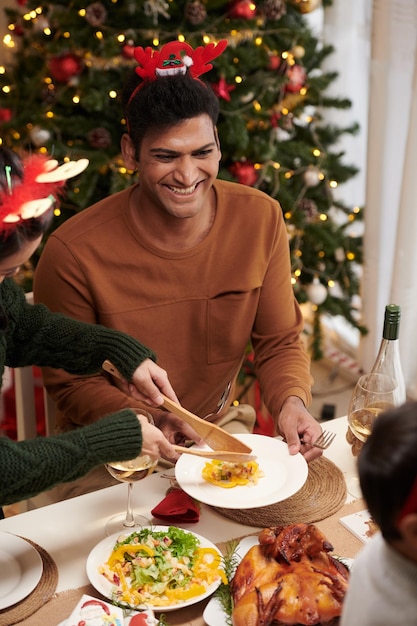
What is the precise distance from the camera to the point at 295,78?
2.98 metres

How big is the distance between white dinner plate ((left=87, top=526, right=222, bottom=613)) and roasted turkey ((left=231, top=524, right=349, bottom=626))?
0.07 meters

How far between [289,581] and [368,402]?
47 cm

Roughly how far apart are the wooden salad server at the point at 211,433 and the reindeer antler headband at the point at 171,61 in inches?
30.5

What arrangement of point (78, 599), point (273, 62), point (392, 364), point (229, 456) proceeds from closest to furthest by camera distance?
point (78, 599), point (229, 456), point (392, 364), point (273, 62)

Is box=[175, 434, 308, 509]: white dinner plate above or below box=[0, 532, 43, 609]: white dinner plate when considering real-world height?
above

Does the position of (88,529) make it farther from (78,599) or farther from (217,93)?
(217,93)

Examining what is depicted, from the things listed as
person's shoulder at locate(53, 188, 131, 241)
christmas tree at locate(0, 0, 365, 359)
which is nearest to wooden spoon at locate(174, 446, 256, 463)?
person's shoulder at locate(53, 188, 131, 241)

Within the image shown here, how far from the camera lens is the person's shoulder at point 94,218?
1.97 metres

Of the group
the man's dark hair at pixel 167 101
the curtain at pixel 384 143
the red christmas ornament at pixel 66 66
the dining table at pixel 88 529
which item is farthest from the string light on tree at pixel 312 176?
the dining table at pixel 88 529

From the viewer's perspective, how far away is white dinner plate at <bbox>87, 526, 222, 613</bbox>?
1.19 meters

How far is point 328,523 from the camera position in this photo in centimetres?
144

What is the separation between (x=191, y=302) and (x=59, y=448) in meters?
0.86

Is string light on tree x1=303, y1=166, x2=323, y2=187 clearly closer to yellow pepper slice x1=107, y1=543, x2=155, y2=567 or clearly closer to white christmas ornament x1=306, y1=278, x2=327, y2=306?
white christmas ornament x1=306, y1=278, x2=327, y2=306

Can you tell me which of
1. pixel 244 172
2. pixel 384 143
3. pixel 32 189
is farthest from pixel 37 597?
pixel 384 143
